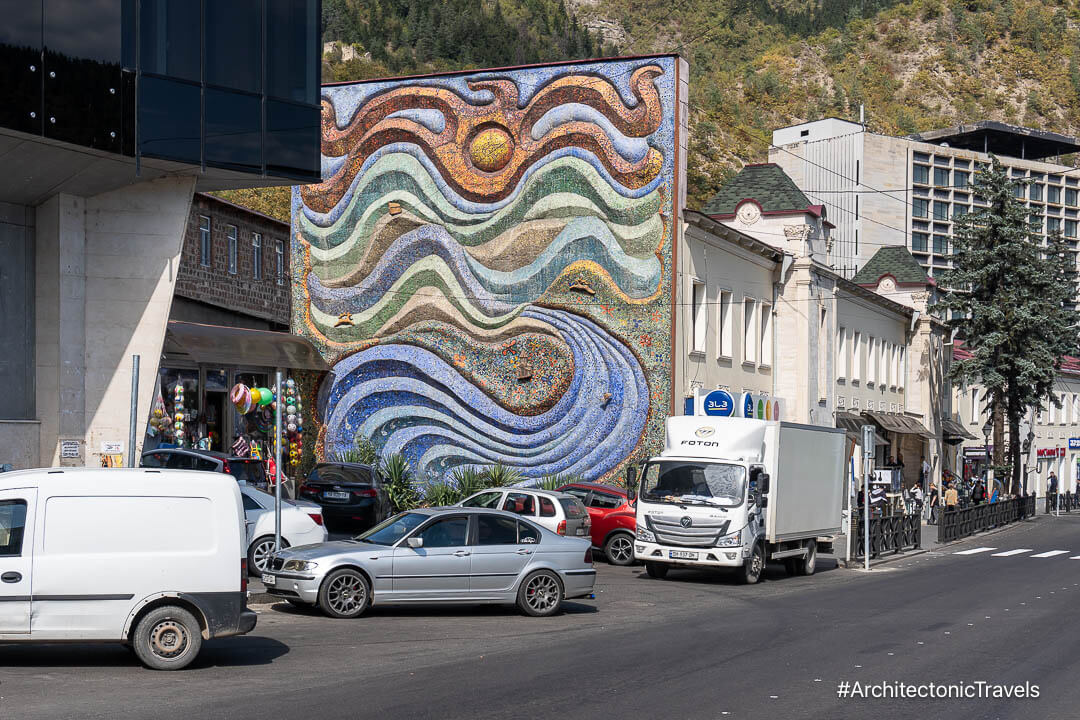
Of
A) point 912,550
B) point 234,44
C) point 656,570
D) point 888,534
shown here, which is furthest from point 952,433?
point 234,44

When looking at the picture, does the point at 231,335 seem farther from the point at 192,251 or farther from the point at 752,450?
the point at 752,450

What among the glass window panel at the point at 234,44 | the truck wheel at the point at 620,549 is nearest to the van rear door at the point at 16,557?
the glass window panel at the point at 234,44

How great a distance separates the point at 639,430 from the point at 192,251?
45.8 ft

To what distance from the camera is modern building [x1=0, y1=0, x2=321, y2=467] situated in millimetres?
19469

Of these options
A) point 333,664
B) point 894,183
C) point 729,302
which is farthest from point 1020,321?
point 894,183

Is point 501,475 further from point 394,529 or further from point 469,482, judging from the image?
point 394,529

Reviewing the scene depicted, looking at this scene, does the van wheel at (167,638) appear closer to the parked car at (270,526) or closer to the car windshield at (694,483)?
the parked car at (270,526)

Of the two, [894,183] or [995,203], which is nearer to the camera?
[995,203]

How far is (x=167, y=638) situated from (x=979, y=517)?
34.6 m

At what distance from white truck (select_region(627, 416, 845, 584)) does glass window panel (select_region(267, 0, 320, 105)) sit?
9.01 metres

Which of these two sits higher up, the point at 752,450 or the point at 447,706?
the point at 752,450

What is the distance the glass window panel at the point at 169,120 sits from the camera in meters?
19.7

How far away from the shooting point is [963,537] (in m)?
39.3

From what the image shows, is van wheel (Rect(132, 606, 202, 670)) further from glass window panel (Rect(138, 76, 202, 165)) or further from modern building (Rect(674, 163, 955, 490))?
modern building (Rect(674, 163, 955, 490))
